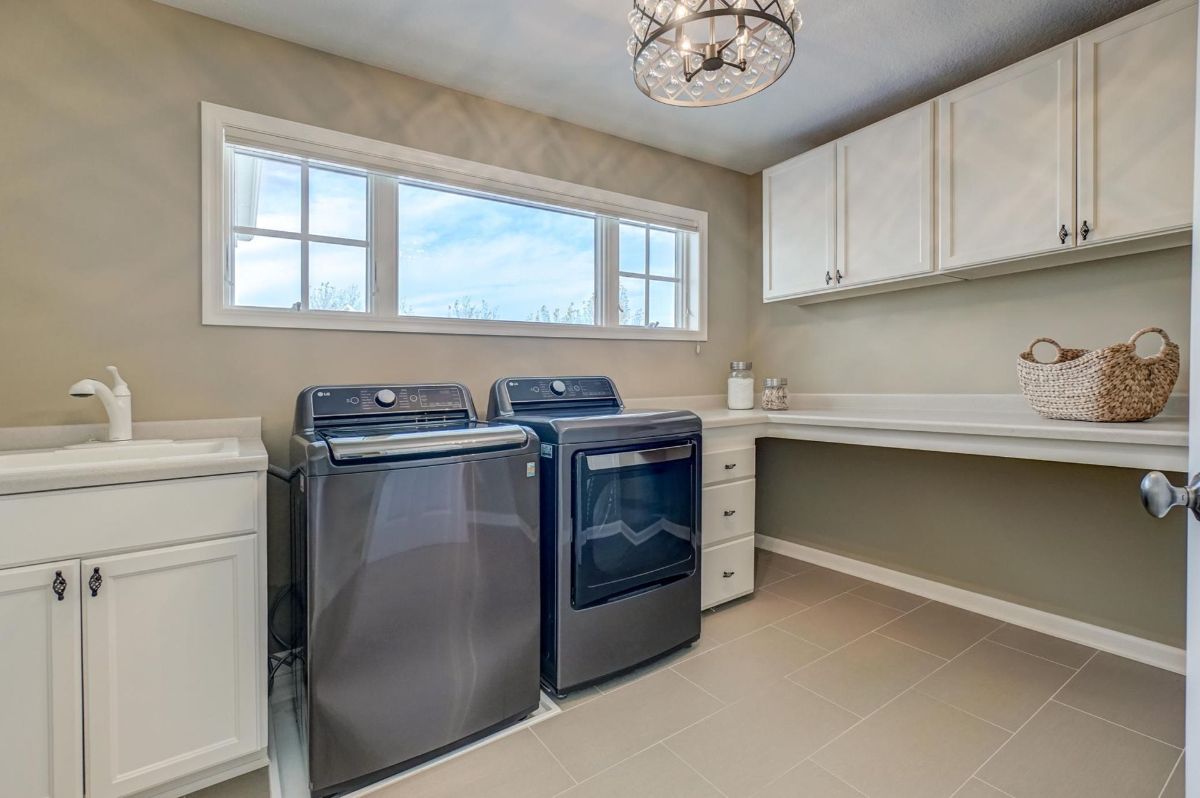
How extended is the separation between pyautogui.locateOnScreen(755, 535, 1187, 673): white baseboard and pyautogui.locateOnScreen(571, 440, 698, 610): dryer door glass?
1.32 meters

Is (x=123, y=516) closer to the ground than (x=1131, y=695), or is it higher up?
higher up

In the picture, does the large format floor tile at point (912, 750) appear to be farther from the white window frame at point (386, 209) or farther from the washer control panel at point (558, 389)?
the white window frame at point (386, 209)

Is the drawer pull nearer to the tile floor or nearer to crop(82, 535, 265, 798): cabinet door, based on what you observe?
crop(82, 535, 265, 798): cabinet door

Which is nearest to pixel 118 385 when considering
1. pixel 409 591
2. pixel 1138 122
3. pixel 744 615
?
pixel 409 591

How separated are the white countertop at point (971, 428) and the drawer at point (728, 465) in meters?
0.12

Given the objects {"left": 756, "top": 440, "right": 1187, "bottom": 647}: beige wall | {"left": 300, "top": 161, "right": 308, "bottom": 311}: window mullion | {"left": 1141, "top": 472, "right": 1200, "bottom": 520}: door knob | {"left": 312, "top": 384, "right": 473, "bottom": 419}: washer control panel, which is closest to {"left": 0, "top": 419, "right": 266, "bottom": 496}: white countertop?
{"left": 312, "top": 384, "right": 473, "bottom": 419}: washer control panel

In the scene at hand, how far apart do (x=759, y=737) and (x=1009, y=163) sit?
7.46ft

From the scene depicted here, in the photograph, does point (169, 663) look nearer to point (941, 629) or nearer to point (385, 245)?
point (385, 245)

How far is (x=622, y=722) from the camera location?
1.79m

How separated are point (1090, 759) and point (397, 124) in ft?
10.5

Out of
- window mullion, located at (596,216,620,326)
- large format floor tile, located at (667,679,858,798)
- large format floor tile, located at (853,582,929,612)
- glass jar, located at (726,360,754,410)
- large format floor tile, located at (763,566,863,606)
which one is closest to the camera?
large format floor tile, located at (667,679,858,798)

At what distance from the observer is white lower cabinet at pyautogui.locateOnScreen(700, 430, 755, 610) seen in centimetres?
251

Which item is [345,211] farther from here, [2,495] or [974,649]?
[974,649]

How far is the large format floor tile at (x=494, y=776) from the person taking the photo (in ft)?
4.90
